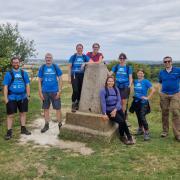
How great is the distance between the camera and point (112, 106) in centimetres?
801

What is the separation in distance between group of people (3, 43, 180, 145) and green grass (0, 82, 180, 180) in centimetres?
62

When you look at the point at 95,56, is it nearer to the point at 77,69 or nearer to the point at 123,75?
the point at 77,69

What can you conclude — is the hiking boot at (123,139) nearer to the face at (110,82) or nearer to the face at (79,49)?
the face at (110,82)

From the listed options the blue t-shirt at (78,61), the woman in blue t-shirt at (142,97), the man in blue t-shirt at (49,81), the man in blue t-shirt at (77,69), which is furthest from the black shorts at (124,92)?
the man in blue t-shirt at (49,81)

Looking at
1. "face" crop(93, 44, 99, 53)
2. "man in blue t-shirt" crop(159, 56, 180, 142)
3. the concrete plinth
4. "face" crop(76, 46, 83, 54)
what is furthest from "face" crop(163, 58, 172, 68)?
"face" crop(76, 46, 83, 54)

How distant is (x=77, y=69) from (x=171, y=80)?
8.42 feet

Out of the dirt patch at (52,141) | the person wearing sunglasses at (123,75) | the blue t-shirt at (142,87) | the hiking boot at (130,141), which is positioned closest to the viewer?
the dirt patch at (52,141)

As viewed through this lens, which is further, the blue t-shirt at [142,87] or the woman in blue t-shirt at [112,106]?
the blue t-shirt at [142,87]

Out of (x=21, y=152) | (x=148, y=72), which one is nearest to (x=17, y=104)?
(x=21, y=152)

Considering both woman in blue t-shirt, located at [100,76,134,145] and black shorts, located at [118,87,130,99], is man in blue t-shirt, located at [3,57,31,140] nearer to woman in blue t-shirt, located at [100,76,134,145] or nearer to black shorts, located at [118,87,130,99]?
woman in blue t-shirt, located at [100,76,134,145]

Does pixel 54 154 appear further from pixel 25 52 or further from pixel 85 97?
pixel 25 52

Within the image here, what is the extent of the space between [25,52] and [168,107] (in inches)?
764

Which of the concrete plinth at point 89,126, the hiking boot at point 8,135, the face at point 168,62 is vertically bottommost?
the hiking boot at point 8,135

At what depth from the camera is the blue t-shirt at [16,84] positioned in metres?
8.09
